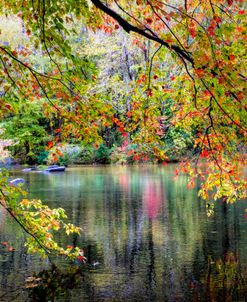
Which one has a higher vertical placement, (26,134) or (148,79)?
(26,134)

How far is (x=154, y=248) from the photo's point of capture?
29.8 ft

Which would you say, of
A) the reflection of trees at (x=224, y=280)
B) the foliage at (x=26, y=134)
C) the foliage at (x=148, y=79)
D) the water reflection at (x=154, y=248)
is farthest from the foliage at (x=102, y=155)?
the foliage at (x=148, y=79)

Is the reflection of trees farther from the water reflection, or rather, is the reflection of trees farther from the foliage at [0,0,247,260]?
the foliage at [0,0,247,260]

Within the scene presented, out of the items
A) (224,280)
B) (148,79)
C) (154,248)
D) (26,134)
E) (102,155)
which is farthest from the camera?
(102,155)

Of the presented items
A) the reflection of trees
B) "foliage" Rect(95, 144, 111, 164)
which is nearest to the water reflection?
the reflection of trees

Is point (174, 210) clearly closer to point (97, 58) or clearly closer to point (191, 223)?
point (191, 223)

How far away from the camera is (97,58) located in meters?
40.0

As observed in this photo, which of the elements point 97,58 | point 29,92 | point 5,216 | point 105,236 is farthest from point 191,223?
point 97,58

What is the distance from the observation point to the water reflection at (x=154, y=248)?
6660 millimetres

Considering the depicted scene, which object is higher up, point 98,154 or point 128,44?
point 128,44

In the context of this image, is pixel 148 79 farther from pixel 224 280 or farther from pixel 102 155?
pixel 102 155

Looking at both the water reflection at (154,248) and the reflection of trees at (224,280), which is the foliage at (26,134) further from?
the reflection of trees at (224,280)

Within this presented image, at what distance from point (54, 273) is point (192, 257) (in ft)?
8.33

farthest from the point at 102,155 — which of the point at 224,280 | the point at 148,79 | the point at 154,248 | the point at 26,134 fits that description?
the point at 148,79
